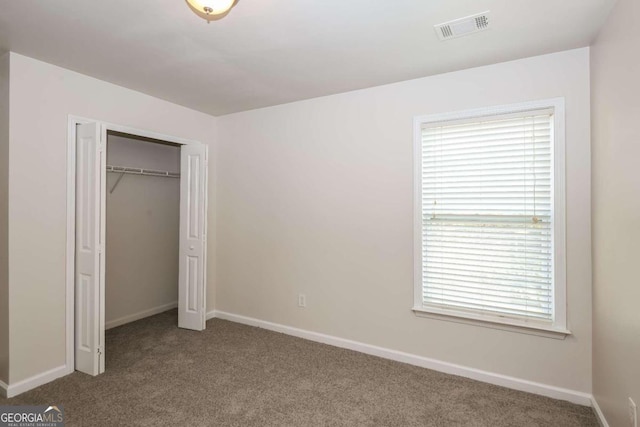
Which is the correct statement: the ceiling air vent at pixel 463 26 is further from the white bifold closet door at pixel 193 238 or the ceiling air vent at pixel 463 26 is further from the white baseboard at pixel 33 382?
the white baseboard at pixel 33 382

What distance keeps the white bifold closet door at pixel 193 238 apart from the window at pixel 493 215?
88.4 inches

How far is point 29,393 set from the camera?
2.51 meters

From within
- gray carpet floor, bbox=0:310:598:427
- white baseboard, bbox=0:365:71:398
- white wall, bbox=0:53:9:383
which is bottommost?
gray carpet floor, bbox=0:310:598:427

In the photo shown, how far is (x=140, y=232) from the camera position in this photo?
4215 millimetres

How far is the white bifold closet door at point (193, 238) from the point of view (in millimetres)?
3729

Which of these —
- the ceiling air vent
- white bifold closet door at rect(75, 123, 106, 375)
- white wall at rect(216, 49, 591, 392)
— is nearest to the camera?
the ceiling air vent

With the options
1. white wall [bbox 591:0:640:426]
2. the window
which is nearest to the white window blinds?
the window

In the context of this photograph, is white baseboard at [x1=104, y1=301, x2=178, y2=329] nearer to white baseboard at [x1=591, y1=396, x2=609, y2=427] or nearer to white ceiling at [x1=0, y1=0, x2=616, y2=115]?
white ceiling at [x1=0, y1=0, x2=616, y2=115]

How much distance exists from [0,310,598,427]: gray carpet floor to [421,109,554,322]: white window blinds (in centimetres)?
64

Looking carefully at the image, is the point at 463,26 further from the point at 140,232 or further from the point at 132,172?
the point at 140,232

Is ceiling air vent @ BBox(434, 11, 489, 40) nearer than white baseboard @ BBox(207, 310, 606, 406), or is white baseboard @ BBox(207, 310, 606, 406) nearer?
ceiling air vent @ BBox(434, 11, 489, 40)

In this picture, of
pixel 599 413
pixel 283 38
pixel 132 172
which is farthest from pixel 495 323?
pixel 132 172

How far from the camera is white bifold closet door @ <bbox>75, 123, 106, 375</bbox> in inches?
109

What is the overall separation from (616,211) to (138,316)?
462 centimetres
